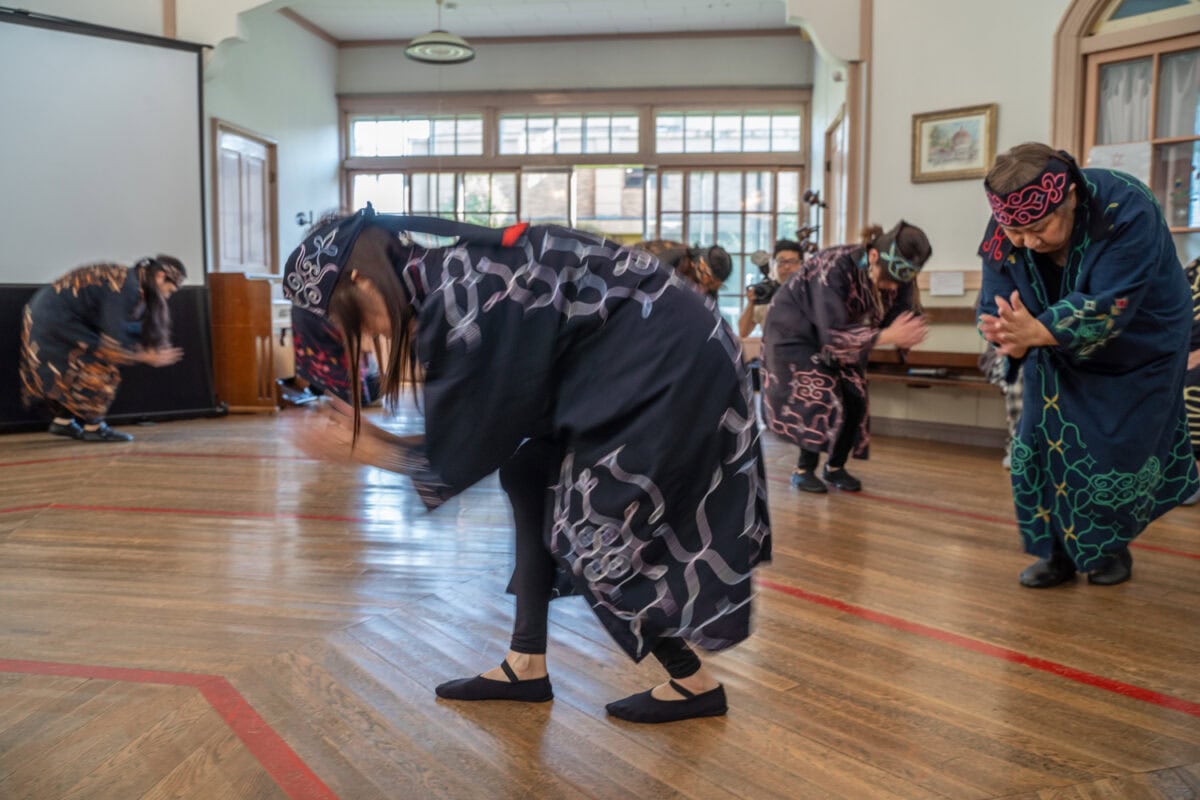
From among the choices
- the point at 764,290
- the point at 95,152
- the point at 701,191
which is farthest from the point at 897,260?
the point at 701,191

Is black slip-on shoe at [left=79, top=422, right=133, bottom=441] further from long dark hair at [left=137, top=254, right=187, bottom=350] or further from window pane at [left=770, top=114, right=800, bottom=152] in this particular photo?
window pane at [left=770, top=114, right=800, bottom=152]

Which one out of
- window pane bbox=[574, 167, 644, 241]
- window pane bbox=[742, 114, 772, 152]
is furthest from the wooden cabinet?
window pane bbox=[742, 114, 772, 152]

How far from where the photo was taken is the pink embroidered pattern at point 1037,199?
7.70ft

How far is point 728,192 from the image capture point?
30.9 feet

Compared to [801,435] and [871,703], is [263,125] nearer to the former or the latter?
[801,435]

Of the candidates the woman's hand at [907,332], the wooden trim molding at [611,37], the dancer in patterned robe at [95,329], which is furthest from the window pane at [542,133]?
the woman's hand at [907,332]

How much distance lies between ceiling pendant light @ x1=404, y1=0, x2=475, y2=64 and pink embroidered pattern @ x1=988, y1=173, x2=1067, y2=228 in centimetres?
528

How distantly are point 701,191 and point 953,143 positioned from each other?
4002 mm

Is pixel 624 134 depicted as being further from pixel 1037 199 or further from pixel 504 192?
pixel 1037 199

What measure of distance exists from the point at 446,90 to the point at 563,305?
870cm

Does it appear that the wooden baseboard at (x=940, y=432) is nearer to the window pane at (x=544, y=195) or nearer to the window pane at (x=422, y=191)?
the window pane at (x=544, y=195)

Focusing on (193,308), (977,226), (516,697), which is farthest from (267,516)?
(977,226)

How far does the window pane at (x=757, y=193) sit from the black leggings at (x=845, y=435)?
17.9ft

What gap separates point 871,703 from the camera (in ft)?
6.37
